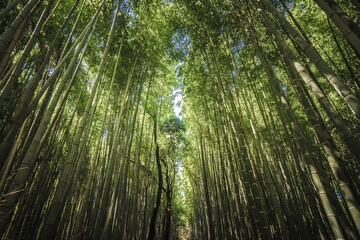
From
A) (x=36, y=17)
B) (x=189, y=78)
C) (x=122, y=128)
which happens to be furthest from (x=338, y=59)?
(x=36, y=17)

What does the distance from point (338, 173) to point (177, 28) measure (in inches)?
172

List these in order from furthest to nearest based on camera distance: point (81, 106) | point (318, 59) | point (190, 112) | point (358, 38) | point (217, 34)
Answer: point (190, 112) < point (81, 106) < point (217, 34) < point (318, 59) < point (358, 38)

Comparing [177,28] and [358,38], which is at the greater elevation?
[177,28]

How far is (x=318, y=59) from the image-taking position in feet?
4.14

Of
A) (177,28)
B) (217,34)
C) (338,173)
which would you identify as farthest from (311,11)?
(338,173)

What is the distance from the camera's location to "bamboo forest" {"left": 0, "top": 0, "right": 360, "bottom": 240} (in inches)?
50.5

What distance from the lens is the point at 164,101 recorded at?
6816 millimetres

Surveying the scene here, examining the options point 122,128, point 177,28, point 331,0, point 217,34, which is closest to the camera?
point 331,0

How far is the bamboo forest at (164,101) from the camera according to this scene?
128cm

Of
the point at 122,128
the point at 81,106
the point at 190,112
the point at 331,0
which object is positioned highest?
the point at 190,112

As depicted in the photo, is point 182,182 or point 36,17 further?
point 182,182

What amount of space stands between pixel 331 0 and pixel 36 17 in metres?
4.28

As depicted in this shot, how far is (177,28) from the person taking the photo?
14.4 feet

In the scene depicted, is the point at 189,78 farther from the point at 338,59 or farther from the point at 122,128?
→ the point at 338,59
